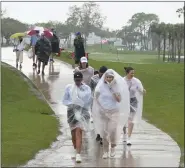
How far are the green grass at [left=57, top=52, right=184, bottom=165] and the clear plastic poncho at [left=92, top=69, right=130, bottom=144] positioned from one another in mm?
1271

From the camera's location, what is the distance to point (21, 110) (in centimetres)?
1423

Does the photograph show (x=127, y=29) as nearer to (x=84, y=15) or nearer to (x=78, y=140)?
(x=84, y=15)

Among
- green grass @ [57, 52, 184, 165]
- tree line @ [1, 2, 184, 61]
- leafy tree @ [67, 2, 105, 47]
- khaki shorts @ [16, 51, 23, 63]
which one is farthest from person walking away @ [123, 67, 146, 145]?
leafy tree @ [67, 2, 105, 47]

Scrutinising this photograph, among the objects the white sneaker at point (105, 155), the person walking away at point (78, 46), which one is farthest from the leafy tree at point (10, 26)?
the white sneaker at point (105, 155)

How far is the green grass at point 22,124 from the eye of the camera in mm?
9330

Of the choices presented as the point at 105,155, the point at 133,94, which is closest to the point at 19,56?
the point at 133,94

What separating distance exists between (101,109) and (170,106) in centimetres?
761

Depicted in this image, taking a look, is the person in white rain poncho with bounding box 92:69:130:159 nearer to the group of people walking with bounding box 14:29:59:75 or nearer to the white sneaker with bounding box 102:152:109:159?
the white sneaker with bounding box 102:152:109:159

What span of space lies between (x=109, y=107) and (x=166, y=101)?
28.4 ft

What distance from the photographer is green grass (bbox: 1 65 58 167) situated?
9330 mm

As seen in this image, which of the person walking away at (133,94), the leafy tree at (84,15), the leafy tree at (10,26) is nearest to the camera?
the person walking away at (133,94)

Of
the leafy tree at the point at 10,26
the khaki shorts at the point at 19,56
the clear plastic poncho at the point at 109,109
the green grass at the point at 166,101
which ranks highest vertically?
the leafy tree at the point at 10,26

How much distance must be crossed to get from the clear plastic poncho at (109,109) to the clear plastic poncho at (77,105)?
29cm

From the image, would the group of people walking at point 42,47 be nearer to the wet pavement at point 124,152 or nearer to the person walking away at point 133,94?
the wet pavement at point 124,152
